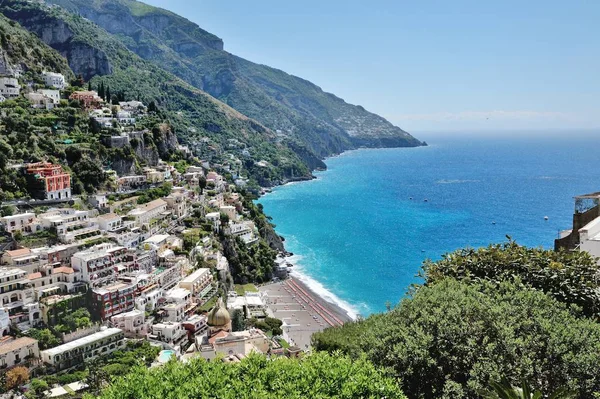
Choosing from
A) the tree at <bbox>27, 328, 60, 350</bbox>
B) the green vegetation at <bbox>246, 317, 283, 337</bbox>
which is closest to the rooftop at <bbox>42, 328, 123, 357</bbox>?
the tree at <bbox>27, 328, 60, 350</bbox>

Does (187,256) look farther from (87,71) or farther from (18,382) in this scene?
(87,71)

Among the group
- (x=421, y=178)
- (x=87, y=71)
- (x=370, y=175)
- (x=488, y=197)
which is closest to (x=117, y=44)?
(x=87, y=71)

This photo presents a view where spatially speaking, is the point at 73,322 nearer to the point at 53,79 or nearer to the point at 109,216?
the point at 109,216

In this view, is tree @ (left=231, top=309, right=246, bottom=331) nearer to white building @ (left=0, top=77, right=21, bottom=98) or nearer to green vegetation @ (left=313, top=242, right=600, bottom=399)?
green vegetation @ (left=313, top=242, right=600, bottom=399)

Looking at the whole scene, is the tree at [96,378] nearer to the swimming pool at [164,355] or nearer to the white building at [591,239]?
the swimming pool at [164,355]

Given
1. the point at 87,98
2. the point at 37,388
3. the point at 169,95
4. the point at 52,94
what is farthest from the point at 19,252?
the point at 169,95
